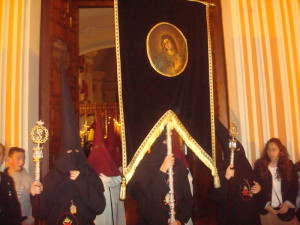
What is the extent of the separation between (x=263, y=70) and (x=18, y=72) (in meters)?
3.72

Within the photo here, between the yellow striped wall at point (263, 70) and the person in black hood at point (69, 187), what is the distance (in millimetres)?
2437

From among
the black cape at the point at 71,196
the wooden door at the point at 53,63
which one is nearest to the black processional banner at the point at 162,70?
the black cape at the point at 71,196

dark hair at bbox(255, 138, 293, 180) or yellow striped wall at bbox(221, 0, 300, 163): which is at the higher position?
yellow striped wall at bbox(221, 0, 300, 163)

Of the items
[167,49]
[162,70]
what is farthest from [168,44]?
[162,70]

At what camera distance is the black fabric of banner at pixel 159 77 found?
122 inches

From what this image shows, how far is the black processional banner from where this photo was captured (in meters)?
3.08

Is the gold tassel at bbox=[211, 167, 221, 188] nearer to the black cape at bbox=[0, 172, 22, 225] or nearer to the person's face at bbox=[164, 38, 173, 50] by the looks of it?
the person's face at bbox=[164, 38, 173, 50]

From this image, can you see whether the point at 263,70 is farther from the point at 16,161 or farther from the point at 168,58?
the point at 16,161

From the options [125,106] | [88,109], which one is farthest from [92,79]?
[125,106]

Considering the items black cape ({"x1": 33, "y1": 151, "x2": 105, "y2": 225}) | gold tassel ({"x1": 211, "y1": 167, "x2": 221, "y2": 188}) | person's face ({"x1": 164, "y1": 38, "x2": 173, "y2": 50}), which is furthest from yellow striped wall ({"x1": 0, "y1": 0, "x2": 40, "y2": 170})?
gold tassel ({"x1": 211, "y1": 167, "x2": 221, "y2": 188})

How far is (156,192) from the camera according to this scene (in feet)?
10.3

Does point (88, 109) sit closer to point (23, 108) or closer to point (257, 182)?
point (23, 108)

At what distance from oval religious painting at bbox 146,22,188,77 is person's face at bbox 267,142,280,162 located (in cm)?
158

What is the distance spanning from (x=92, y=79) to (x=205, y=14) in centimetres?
1103
